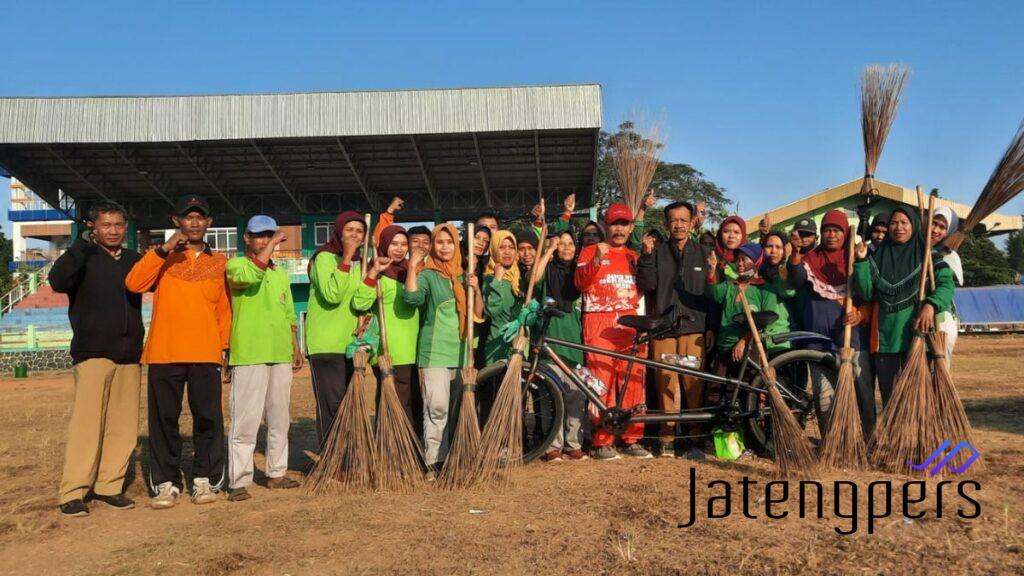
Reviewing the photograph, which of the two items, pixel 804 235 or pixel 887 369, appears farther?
pixel 804 235

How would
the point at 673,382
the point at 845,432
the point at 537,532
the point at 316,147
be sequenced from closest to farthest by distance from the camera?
the point at 537,532
the point at 845,432
the point at 673,382
the point at 316,147

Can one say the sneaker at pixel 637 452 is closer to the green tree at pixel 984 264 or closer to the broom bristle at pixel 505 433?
the broom bristle at pixel 505 433

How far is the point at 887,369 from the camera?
481 cm

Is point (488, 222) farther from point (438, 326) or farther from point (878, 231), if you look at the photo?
point (878, 231)

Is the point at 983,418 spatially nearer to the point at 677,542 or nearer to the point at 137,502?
the point at 677,542

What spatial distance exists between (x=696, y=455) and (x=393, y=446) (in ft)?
6.87

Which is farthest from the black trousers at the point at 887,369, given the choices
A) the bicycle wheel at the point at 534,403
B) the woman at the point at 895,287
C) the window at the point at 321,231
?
the window at the point at 321,231

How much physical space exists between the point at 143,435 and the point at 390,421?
3731mm

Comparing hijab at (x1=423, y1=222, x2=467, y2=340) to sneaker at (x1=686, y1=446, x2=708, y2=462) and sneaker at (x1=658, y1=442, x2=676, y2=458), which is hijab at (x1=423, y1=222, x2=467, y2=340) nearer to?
sneaker at (x1=658, y1=442, x2=676, y2=458)

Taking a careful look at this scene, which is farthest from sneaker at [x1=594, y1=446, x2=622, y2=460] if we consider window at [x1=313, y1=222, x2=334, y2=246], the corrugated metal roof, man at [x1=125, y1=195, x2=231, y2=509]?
window at [x1=313, y1=222, x2=334, y2=246]

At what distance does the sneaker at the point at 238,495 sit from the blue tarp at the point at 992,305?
23.7m

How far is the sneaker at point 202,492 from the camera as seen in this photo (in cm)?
431

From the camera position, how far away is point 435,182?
86.7ft

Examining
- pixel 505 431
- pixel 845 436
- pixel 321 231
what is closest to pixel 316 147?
pixel 321 231
